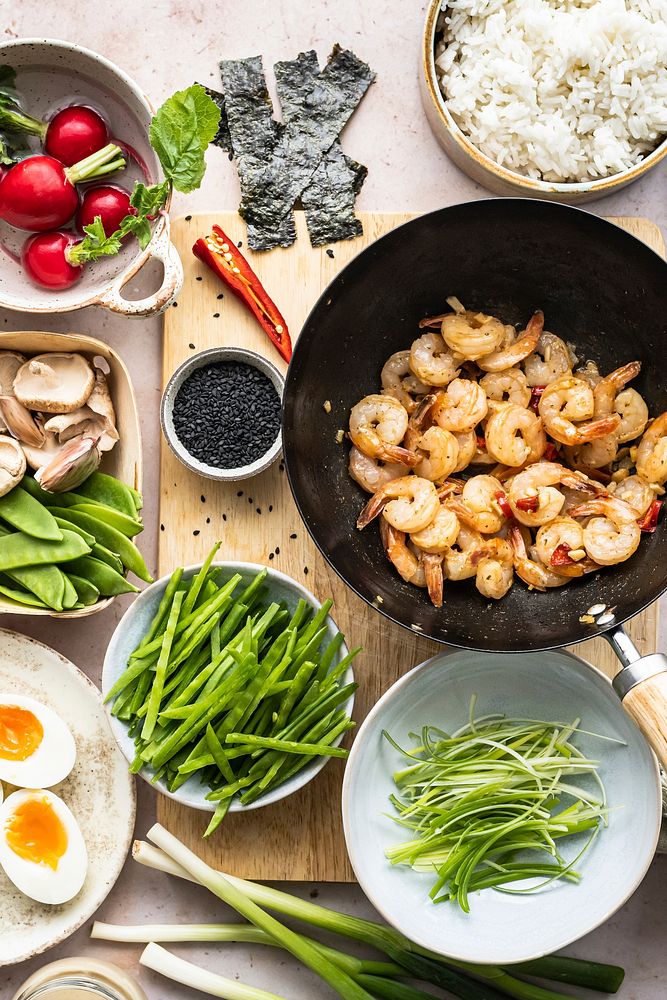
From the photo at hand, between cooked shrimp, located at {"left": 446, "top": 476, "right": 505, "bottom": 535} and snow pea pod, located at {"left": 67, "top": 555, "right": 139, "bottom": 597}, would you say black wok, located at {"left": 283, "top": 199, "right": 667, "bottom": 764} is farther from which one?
snow pea pod, located at {"left": 67, "top": 555, "right": 139, "bottom": 597}

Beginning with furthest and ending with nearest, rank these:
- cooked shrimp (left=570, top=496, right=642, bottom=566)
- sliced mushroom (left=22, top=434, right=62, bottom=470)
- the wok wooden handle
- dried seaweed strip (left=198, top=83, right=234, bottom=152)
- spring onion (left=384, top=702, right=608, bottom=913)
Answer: dried seaweed strip (left=198, top=83, right=234, bottom=152), sliced mushroom (left=22, top=434, right=62, bottom=470), spring onion (left=384, top=702, right=608, bottom=913), cooked shrimp (left=570, top=496, right=642, bottom=566), the wok wooden handle

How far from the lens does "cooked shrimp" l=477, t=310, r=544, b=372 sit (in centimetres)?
180

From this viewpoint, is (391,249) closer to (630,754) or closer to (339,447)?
(339,447)

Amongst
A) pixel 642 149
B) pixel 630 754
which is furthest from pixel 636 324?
pixel 630 754

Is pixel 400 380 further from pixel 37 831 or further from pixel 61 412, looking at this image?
pixel 37 831

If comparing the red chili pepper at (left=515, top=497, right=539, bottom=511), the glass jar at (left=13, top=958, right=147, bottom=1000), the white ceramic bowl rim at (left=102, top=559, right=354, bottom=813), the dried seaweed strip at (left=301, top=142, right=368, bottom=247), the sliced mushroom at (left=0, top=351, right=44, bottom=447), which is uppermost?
the dried seaweed strip at (left=301, top=142, right=368, bottom=247)

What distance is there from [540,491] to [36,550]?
3.49ft

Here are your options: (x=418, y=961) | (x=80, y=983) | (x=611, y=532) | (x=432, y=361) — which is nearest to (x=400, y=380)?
(x=432, y=361)

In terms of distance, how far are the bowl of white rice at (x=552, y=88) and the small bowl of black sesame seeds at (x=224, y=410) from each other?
2.22 feet

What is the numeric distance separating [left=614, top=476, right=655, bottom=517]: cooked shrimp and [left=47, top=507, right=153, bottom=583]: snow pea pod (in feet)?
3.32

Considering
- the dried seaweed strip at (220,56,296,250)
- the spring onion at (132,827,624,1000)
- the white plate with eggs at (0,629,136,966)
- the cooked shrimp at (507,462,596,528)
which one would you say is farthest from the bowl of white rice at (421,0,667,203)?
the spring onion at (132,827,624,1000)

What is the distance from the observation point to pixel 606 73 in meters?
1.86

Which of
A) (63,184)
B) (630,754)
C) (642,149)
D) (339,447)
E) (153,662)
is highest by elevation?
(642,149)

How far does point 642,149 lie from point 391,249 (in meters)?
0.67
